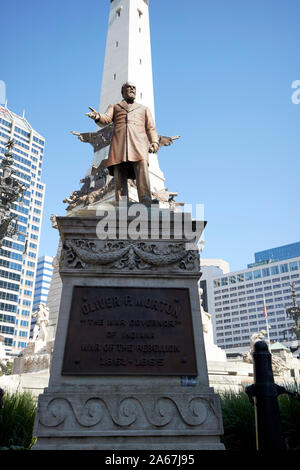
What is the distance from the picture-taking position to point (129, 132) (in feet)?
25.1

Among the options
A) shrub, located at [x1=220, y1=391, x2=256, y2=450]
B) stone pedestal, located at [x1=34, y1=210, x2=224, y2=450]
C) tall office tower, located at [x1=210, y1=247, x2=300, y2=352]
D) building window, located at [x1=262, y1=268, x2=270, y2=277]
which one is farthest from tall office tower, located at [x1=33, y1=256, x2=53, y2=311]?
stone pedestal, located at [x1=34, y1=210, x2=224, y2=450]

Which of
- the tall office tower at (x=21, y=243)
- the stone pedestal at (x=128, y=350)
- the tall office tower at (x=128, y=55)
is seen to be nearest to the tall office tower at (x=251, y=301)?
the tall office tower at (x=21, y=243)

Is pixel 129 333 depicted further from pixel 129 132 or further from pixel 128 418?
pixel 129 132

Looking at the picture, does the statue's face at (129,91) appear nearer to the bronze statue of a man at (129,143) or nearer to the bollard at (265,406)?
the bronze statue of a man at (129,143)

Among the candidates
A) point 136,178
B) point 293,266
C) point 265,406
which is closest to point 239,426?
point 265,406

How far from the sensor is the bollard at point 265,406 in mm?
4547

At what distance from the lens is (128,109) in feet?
26.1

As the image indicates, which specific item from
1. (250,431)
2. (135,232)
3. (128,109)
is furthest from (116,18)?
(250,431)

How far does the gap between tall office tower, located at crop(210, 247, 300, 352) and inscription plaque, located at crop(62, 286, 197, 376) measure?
130098mm

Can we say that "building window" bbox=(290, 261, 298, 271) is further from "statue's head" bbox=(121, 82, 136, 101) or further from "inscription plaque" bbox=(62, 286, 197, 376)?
"inscription plaque" bbox=(62, 286, 197, 376)

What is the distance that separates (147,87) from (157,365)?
28717mm

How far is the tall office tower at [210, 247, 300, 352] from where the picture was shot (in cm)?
13225
